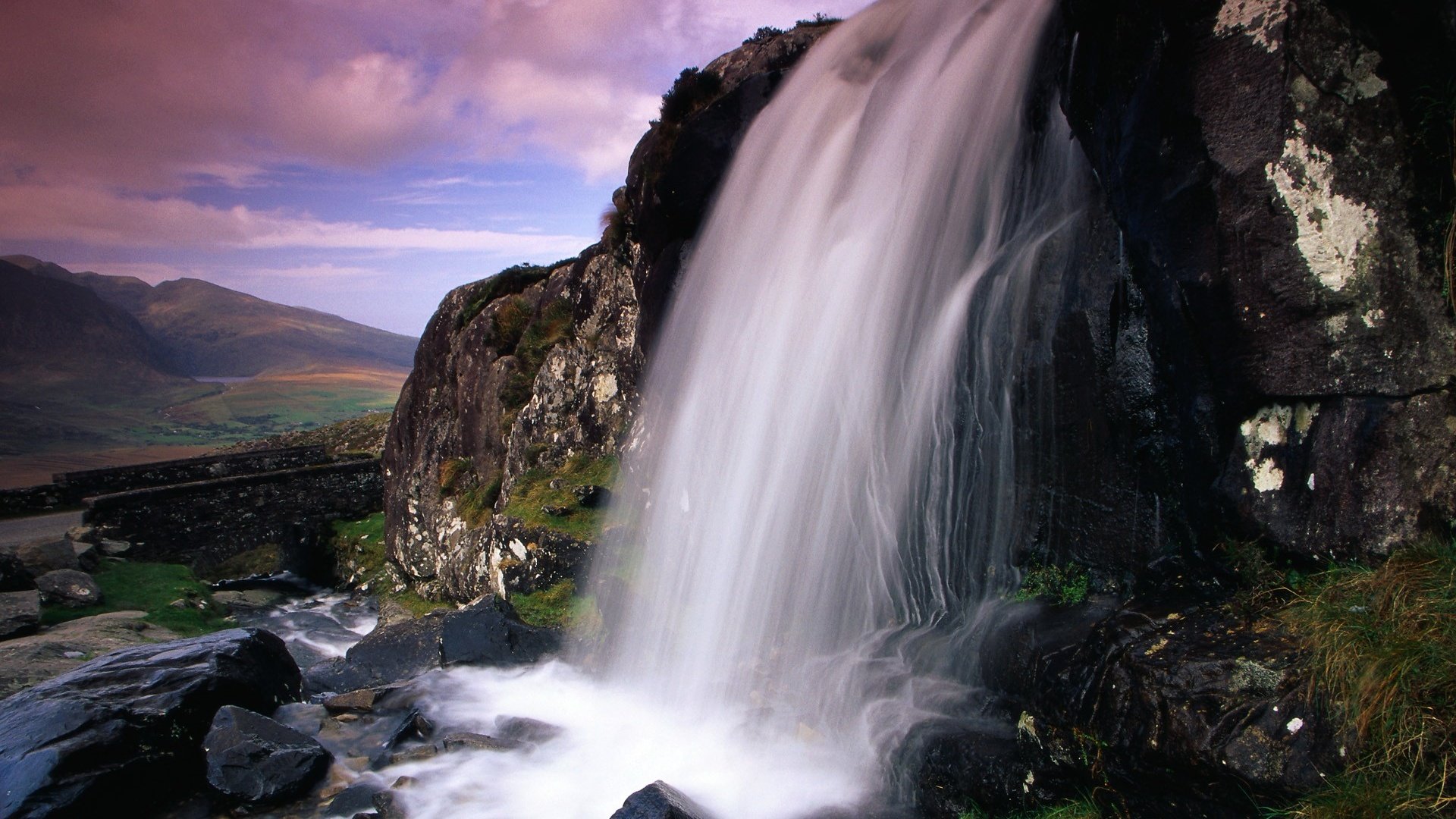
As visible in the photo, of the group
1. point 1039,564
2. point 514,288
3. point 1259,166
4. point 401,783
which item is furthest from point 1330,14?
point 514,288

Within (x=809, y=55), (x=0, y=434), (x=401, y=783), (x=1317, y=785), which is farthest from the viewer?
(x=0, y=434)

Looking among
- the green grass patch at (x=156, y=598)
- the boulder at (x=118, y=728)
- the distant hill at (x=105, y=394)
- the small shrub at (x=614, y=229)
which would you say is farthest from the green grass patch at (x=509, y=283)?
the distant hill at (x=105, y=394)

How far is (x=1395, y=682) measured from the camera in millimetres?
3645

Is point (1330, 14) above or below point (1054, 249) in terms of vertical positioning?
above

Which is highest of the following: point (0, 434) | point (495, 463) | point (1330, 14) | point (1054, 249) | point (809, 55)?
point (809, 55)

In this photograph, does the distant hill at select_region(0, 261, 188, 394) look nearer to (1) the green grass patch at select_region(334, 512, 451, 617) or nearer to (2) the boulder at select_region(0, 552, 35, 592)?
(1) the green grass patch at select_region(334, 512, 451, 617)

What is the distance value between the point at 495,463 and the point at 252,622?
24.4 feet

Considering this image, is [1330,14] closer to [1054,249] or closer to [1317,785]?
[1054,249]

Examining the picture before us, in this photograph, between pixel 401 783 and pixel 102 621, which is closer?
pixel 401 783

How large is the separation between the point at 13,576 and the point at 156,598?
2.93m

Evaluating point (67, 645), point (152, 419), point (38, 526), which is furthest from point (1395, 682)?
point (152, 419)

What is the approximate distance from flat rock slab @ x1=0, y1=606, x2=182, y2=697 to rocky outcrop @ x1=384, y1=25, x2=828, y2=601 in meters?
5.61

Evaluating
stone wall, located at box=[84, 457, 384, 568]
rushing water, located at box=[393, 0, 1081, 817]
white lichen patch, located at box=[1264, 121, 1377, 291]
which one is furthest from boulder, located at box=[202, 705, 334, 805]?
stone wall, located at box=[84, 457, 384, 568]

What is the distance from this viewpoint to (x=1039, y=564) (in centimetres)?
639
